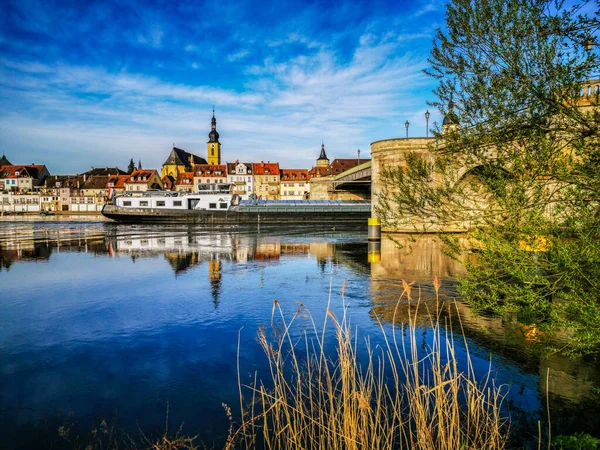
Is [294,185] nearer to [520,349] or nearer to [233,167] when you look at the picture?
[233,167]

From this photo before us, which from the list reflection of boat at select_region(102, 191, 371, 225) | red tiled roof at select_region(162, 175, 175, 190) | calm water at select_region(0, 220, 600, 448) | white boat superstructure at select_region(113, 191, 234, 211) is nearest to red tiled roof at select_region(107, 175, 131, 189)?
red tiled roof at select_region(162, 175, 175, 190)

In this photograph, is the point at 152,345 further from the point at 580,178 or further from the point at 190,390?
the point at 580,178

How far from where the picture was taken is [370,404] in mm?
5457

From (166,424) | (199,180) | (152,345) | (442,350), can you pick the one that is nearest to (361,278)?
(442,350)

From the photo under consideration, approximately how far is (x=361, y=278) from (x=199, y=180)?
9780cm

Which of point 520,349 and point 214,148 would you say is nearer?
point 520,349

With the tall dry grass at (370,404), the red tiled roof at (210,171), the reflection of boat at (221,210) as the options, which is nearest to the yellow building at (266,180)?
the red tiled roof at (210,171)

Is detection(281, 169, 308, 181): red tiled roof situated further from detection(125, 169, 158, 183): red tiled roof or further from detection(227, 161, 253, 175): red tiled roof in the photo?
detection(125, 169, 158, 183): red tiled roof

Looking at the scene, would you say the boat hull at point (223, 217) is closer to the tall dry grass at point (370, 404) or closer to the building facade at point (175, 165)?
the tall dry grass at point (370, 404)

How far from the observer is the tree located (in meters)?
5.48

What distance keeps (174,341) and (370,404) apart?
4.08m

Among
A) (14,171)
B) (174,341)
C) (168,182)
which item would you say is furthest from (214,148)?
(174,341)

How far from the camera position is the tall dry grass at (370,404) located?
4035 millimetres

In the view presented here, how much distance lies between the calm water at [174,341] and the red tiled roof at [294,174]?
9586cm
